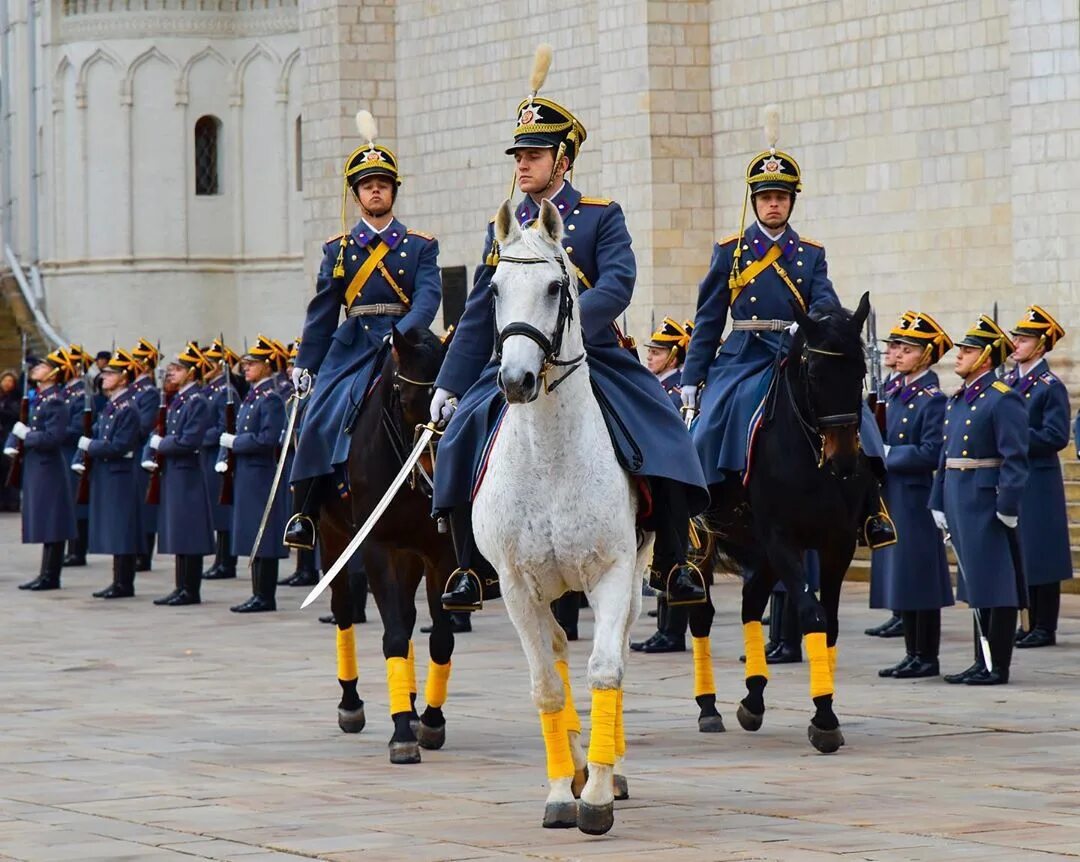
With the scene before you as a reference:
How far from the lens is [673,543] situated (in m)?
8.44

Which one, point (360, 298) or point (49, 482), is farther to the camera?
point (49, 482)

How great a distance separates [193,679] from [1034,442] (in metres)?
4.90

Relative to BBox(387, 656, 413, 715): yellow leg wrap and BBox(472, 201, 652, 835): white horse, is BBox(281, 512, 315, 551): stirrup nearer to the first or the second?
BBox(387, 656, 413, 715): yellow leg wrap

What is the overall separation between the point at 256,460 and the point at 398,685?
856 centimetres

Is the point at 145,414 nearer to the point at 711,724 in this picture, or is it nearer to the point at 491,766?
the point at 711,724

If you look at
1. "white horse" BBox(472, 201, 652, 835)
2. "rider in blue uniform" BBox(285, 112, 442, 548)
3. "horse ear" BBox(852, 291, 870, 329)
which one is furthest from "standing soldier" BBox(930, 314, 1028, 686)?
"white horse" BBox(472, 201, 652, 835)

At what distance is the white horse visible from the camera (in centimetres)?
763

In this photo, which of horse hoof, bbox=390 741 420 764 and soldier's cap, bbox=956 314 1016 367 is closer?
horse hoof, bbox=390 741 420 764

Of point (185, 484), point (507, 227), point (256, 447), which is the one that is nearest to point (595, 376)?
point (507, 227)

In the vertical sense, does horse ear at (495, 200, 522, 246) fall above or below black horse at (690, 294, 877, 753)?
above

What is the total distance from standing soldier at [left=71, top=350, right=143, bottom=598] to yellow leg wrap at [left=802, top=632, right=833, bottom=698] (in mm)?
9540

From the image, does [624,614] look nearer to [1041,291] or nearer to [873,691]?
[873,691]

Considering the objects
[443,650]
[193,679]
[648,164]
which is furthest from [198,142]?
[443,650]

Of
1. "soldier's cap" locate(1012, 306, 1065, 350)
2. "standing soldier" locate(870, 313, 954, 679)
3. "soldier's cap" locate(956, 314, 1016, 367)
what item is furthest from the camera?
"soldier's cap" locate(1012, 306, 1065, 350)
